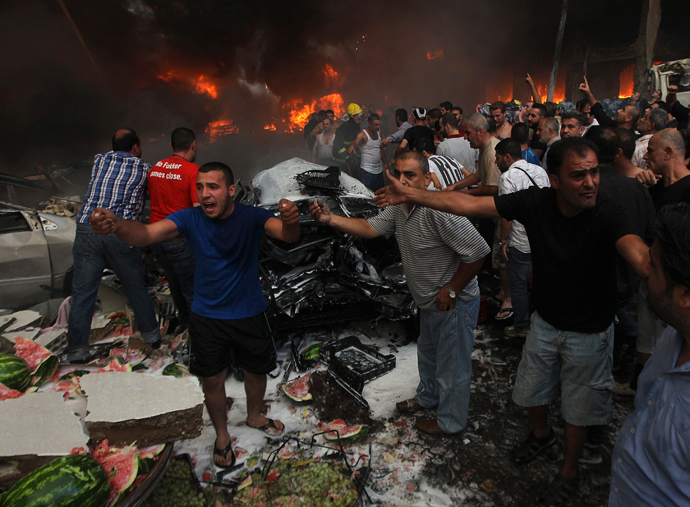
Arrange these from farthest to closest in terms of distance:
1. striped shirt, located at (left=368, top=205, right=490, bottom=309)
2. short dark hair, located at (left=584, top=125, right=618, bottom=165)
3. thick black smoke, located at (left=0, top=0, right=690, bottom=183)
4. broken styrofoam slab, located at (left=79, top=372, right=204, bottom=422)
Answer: thick black smoke, located at (left=0, top=0, right=690, bottom=183) < short dark hair, located at (left=584, top=125, right=618, bottom=165) < striped shirt, located at (left=368, top=205, right=490, bottom=309) < broken styrofoam slab, located at (left=79, top=372, right=204, bottom=422)

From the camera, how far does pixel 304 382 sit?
12.8ft

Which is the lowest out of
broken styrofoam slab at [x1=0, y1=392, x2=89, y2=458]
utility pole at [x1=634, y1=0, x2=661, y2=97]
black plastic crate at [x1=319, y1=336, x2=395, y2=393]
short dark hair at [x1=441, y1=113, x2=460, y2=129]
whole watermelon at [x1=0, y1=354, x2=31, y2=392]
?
black plastic crate at [x1=319, y1=336, x2=395, y2=393]

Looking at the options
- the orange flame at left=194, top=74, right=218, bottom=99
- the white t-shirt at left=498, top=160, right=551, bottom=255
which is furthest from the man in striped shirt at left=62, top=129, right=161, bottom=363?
the orange flame at left=194, top=74, right=218, bottom=99

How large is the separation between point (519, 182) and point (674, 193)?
4.07 ft

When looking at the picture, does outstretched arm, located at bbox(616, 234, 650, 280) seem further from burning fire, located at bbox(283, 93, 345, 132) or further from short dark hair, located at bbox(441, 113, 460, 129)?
burning fire, located at bbox(283, 93, 345, 132)

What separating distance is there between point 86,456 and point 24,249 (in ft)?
15.8

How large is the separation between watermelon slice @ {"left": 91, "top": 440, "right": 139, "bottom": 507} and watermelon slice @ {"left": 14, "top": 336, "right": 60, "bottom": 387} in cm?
83

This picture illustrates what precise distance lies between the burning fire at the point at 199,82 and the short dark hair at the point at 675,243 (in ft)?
73.9

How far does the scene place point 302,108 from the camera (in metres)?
23.4

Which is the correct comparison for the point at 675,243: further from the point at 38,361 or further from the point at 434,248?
the point at 38,361

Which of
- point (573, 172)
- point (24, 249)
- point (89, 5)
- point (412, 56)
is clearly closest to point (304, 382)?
point (573, 172)

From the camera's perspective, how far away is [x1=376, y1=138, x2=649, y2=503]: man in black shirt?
225 cm

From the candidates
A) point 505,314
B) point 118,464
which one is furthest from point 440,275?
point 505,314

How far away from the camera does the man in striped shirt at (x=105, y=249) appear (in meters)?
4.28
